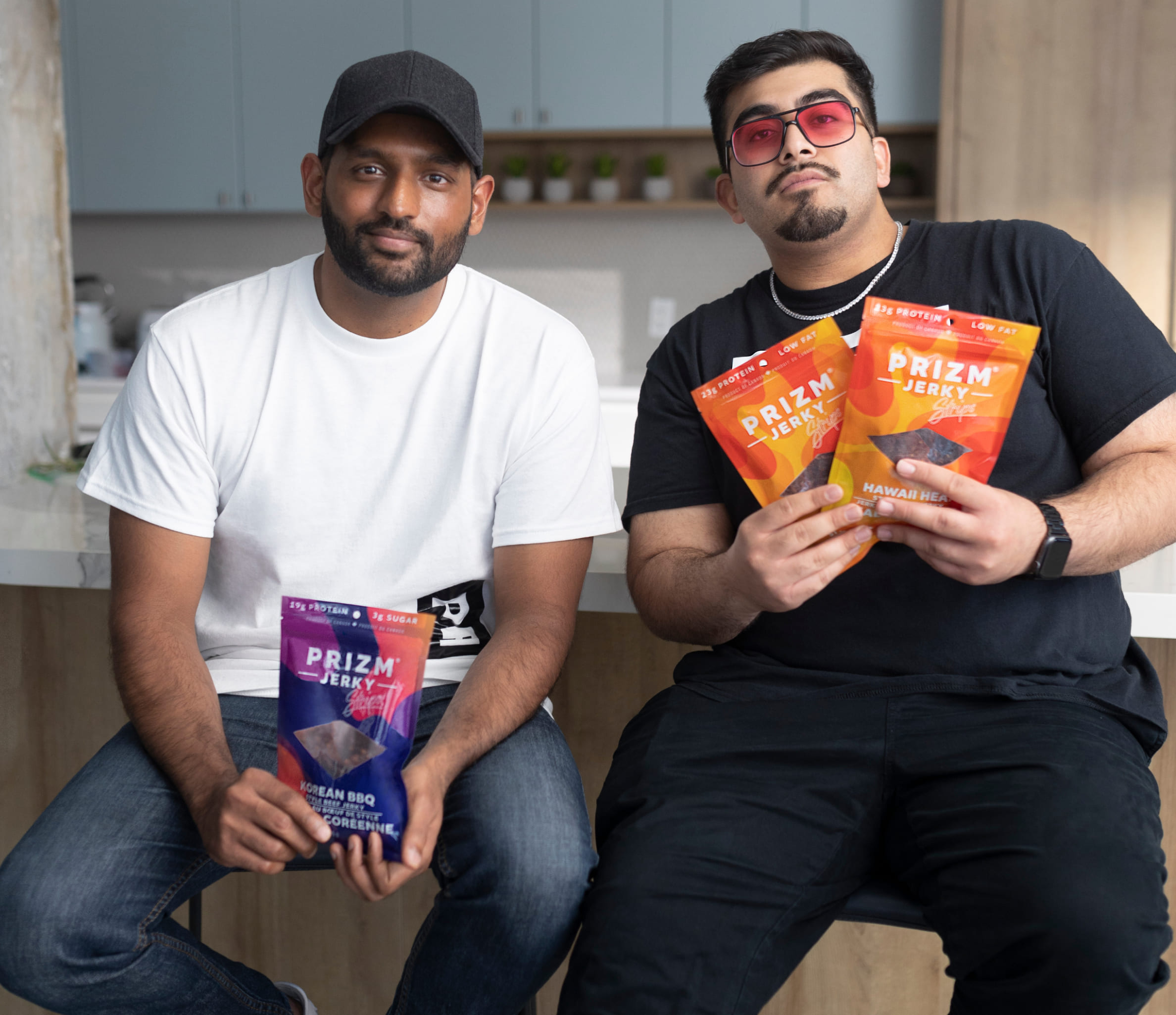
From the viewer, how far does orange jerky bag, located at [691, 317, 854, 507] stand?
1.03 metres

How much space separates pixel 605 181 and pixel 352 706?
3405 millimetres

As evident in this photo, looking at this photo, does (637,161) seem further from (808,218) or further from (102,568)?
(102,568)

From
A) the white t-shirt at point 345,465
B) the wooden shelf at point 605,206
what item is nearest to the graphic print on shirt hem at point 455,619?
the white t-shirt at point 345,465

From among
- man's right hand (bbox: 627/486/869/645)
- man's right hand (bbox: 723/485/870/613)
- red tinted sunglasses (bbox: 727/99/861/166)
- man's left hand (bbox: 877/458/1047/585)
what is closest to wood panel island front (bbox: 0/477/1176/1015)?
man's right hand (bbox: 627/486/869/645)

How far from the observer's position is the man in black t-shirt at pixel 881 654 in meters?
0.92

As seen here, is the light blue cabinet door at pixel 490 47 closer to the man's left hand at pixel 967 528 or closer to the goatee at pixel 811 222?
the goatee at pixel 811 222

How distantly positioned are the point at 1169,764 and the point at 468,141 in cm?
122

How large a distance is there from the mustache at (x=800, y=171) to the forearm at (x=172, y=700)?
3.00 feet

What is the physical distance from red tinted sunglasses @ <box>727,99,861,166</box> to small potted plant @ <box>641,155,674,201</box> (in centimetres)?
269

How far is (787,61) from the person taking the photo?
4.44ft

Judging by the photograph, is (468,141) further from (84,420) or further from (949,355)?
(84,420)

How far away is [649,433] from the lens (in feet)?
4.41

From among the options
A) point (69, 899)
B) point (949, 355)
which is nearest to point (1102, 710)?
point (949, 355)

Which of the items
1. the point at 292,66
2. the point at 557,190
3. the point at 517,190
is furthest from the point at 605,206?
the point at 292,66
